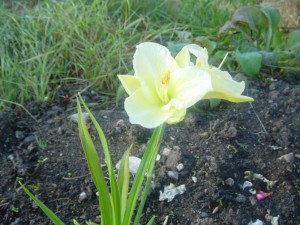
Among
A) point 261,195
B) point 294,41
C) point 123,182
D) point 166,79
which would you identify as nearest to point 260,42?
point 294,41

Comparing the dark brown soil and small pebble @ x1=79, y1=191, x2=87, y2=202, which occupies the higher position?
small pebble @ x1=79, y1=191, x2=87, y2=202

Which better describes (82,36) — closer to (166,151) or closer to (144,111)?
(166,151)

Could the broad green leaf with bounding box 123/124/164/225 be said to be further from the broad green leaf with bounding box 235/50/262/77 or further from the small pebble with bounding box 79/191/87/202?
the broad green leaf with bounding box 235/50/262/77

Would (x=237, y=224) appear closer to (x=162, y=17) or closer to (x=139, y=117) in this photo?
(x=139, y=117)

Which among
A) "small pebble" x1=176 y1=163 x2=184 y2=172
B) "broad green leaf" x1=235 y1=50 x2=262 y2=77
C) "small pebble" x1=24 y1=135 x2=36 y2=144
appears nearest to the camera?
"small pebble" x1=176 y1=163 x2=184 y2=172

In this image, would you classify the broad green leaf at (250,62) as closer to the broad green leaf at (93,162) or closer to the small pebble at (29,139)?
the small pebble at (29,139)

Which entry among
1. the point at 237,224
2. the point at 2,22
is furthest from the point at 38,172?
the point at 2,22

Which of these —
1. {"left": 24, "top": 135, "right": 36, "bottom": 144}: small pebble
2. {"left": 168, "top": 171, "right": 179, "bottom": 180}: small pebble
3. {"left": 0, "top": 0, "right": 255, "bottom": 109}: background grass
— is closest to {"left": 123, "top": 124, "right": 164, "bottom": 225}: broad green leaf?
{"left": 168, "top": 171, "right": 179, "bottom": 180}: small pebble
